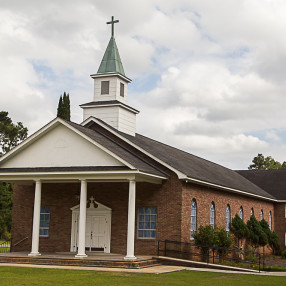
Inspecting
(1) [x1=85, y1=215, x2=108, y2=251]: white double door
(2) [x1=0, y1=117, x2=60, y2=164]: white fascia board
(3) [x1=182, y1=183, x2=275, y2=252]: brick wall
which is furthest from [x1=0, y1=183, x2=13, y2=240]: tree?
(2) [x1=0, y1=117, x2=60, y2=164]: white fascia board

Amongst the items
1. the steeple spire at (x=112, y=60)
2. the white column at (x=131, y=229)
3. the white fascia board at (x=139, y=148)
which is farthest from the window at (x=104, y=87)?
the white column at (x=131, y=229)

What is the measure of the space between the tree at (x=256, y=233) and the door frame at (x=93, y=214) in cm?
1197

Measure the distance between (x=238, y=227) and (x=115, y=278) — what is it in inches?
632

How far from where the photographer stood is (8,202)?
53312mm

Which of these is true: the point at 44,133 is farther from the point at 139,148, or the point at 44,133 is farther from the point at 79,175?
the point at 139,148

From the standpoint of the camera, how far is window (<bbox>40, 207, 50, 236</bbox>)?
27.2 m

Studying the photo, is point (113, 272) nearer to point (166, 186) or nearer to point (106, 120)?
point (166, 186)

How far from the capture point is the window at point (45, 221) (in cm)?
2716

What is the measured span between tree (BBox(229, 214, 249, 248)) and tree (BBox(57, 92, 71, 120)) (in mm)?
15608

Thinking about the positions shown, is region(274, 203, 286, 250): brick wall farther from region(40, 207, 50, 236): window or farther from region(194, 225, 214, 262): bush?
region(40, 207, 50, 236): window

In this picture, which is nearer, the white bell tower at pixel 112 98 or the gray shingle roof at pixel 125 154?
the gray shingle roof at pixel 125 154

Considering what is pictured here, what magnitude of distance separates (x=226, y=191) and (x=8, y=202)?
97.6ft

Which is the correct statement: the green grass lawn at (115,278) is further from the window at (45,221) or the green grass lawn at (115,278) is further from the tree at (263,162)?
the tree at (263,162)

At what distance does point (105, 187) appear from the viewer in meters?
26.1
